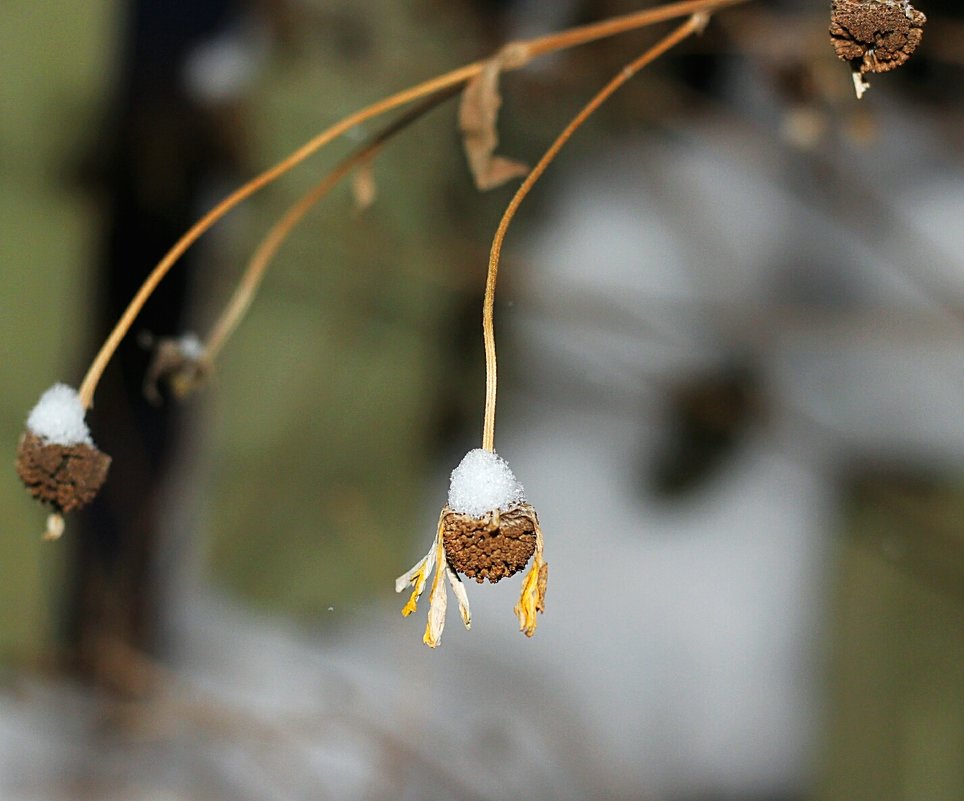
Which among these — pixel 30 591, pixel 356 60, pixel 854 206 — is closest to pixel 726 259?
pixel 854 206

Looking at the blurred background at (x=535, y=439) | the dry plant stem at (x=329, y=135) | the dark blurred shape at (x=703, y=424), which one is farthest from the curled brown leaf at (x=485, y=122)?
the dark blurred shape at (x=703, y=424)

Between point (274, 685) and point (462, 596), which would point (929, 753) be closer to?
point (274, 685)

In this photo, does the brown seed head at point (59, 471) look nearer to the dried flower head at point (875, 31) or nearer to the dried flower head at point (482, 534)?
the dried flower head at point (482, 534)

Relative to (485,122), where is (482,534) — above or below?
below

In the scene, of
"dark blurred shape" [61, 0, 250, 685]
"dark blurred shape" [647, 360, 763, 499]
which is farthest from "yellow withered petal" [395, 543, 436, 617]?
"dark blurred shape" [647, 360, 763, 499]

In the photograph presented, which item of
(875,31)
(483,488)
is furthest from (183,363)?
(875,31)

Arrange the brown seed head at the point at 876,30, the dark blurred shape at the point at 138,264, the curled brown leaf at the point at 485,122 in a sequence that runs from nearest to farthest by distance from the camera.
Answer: the brown seed head at the point at 876,30 < the curled brown leaf at the point at 485,122 < the dark blurred shape at the point at 138,264

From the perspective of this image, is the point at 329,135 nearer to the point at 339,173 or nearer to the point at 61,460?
→ the point at 339,173
